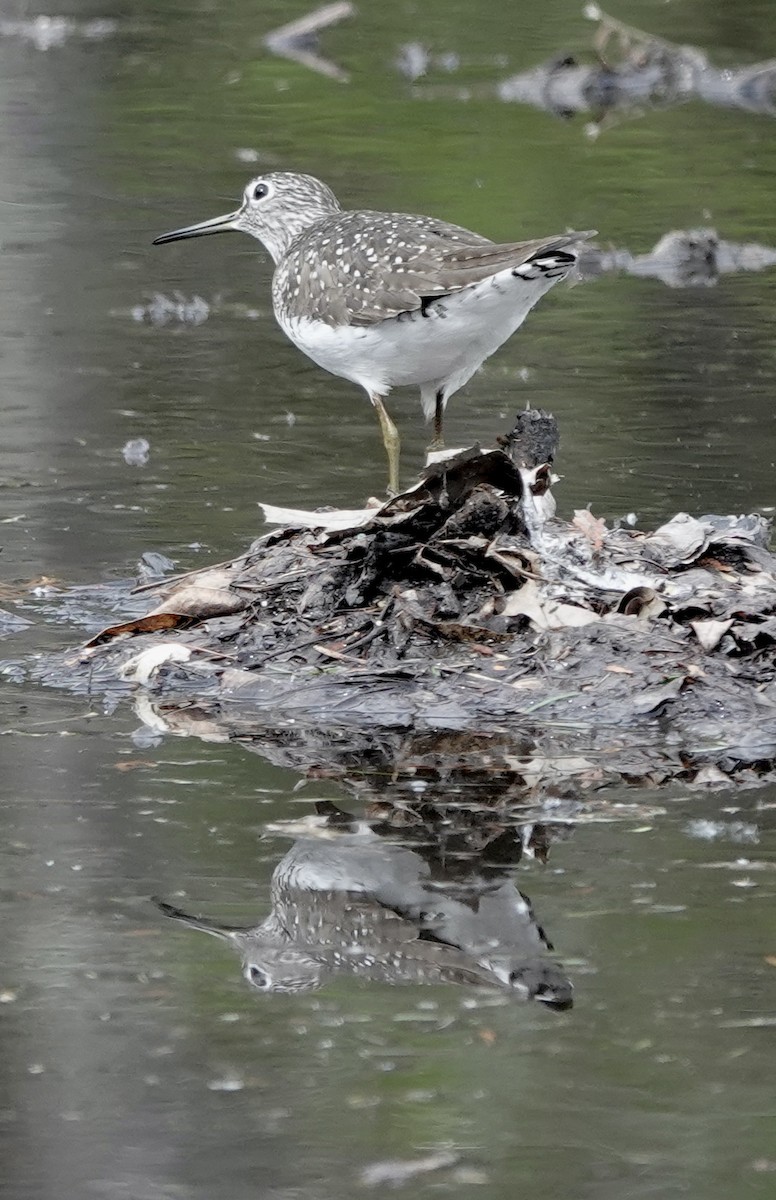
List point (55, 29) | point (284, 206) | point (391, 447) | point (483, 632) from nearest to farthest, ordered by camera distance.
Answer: point (483, 632), point (391, 447), point (284, 206), point (55, 29)

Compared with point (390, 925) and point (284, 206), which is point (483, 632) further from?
point (284, 206)

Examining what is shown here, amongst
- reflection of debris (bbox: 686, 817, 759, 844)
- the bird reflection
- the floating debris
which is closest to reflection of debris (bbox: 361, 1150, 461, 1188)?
the bird reflection

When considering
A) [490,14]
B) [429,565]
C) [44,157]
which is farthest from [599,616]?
[490,14]

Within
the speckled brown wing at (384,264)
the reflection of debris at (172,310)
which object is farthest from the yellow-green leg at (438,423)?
the reflection of debris at (172,310)

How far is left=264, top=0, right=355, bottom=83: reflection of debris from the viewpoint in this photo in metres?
21.1

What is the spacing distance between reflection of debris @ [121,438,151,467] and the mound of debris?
203 cm

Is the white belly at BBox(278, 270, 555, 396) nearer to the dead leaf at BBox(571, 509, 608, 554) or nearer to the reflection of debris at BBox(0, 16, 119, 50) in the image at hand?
the dead leaf at BBox(571, 509, 608, 554)

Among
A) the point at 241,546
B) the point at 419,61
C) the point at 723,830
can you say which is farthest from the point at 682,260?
the point at 723,830

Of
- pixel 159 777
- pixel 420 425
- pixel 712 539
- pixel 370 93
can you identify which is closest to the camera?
pixel 159 777

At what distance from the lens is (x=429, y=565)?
280 inches

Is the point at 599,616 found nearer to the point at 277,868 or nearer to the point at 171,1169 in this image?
the point at 277,868

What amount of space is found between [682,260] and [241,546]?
5886 millimetres

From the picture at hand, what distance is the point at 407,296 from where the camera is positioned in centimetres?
728

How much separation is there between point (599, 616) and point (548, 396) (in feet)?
12.0
